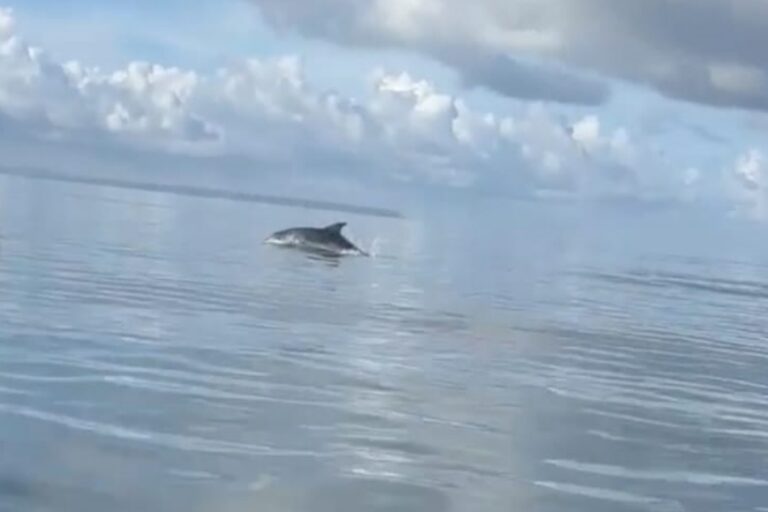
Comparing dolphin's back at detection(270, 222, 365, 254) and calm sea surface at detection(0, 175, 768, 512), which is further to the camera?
dolphin's back at detection(270, 222, 365, 254)

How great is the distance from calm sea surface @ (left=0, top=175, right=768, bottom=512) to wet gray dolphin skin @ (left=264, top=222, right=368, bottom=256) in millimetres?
13809

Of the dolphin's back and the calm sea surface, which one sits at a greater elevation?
the dolphin's back

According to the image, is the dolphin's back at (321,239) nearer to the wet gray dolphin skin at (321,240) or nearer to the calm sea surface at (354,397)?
the wet gray dolphin skin at (321,240)

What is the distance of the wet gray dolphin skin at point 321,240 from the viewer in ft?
179

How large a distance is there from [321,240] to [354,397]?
36.5 metres

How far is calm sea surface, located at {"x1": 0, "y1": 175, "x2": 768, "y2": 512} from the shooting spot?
13.3m

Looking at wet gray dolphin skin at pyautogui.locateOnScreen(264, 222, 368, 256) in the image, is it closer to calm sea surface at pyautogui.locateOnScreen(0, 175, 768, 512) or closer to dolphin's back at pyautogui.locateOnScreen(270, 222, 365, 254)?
dolphin's back at pyautogui.locateOnScreen(270, 222, 365, 254)

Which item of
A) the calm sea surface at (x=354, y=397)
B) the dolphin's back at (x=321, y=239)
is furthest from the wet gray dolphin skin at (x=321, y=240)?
the calm sea surface at (x=354, y=397)

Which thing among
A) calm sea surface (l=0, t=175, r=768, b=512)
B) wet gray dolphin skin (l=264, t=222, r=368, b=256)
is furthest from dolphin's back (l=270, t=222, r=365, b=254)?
calm sea surface (l=0, t=175, r=768, b=512)

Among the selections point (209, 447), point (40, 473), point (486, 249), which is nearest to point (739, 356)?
point (209, 447)

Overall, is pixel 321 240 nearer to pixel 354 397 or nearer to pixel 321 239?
pixel 321 239

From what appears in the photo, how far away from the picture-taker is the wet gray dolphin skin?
54594 mm

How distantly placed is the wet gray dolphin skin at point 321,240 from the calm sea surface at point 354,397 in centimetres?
1381

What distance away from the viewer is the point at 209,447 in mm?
14547
